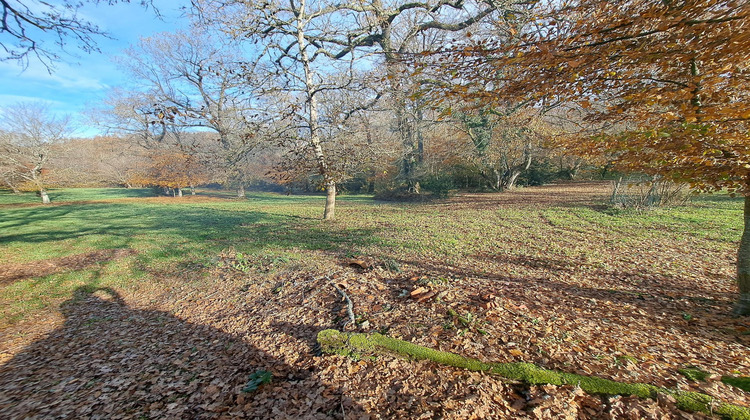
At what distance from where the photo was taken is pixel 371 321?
11.2ft

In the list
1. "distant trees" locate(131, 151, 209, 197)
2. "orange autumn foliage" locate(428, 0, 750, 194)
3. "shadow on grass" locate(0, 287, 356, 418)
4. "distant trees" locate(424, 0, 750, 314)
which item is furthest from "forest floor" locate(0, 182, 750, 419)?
"distant trees" locate(131, 151, 209, 197)

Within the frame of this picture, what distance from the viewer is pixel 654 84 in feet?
11.1

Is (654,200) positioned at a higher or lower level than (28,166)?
lower

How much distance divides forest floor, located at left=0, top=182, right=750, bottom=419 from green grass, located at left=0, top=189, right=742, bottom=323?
89 millimetres

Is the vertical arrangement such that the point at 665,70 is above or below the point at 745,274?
above

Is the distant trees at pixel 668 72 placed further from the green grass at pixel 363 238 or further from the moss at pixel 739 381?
the green grass at pixel 363 238

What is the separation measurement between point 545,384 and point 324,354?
197 centimetres

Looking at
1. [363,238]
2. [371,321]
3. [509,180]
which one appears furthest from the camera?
[509,180]

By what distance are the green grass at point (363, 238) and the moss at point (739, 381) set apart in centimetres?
363

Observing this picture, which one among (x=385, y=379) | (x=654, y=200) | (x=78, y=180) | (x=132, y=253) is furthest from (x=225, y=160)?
(x=78, y=180)

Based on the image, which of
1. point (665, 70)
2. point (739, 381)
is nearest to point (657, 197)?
point (665, 70)

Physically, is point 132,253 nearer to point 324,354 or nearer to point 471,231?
point 324,354

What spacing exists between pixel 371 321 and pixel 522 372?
5.54 ft

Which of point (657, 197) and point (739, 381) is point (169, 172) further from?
point (657, 197)
